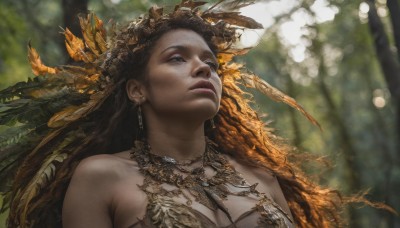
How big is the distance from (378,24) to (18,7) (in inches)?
188

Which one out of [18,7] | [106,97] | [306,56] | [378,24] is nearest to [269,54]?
[306,56]

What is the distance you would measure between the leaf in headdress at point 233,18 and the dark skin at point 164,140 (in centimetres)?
34

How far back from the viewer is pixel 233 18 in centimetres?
444

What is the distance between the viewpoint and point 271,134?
4.70 m

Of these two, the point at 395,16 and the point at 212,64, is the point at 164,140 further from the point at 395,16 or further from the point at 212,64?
the point at 395,16

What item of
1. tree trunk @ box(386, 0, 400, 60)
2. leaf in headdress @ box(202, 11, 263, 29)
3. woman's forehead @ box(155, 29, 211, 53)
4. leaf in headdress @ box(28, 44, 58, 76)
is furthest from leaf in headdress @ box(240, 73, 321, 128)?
leaf in headdress @ box(28, 44, 58, 76)

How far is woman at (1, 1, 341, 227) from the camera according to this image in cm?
346

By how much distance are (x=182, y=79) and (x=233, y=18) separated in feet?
2.97

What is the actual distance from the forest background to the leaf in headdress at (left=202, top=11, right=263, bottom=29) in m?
0.13

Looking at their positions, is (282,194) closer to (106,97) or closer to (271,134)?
(271,134)

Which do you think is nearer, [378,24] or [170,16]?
[170,16]

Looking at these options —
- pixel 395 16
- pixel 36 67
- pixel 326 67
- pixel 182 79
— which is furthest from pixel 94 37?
pixel 326 67

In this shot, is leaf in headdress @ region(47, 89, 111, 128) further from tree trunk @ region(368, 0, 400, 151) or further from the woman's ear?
tree trunk @ region(368, 0, 400, 151)

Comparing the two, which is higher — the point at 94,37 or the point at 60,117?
the point at 94,37
